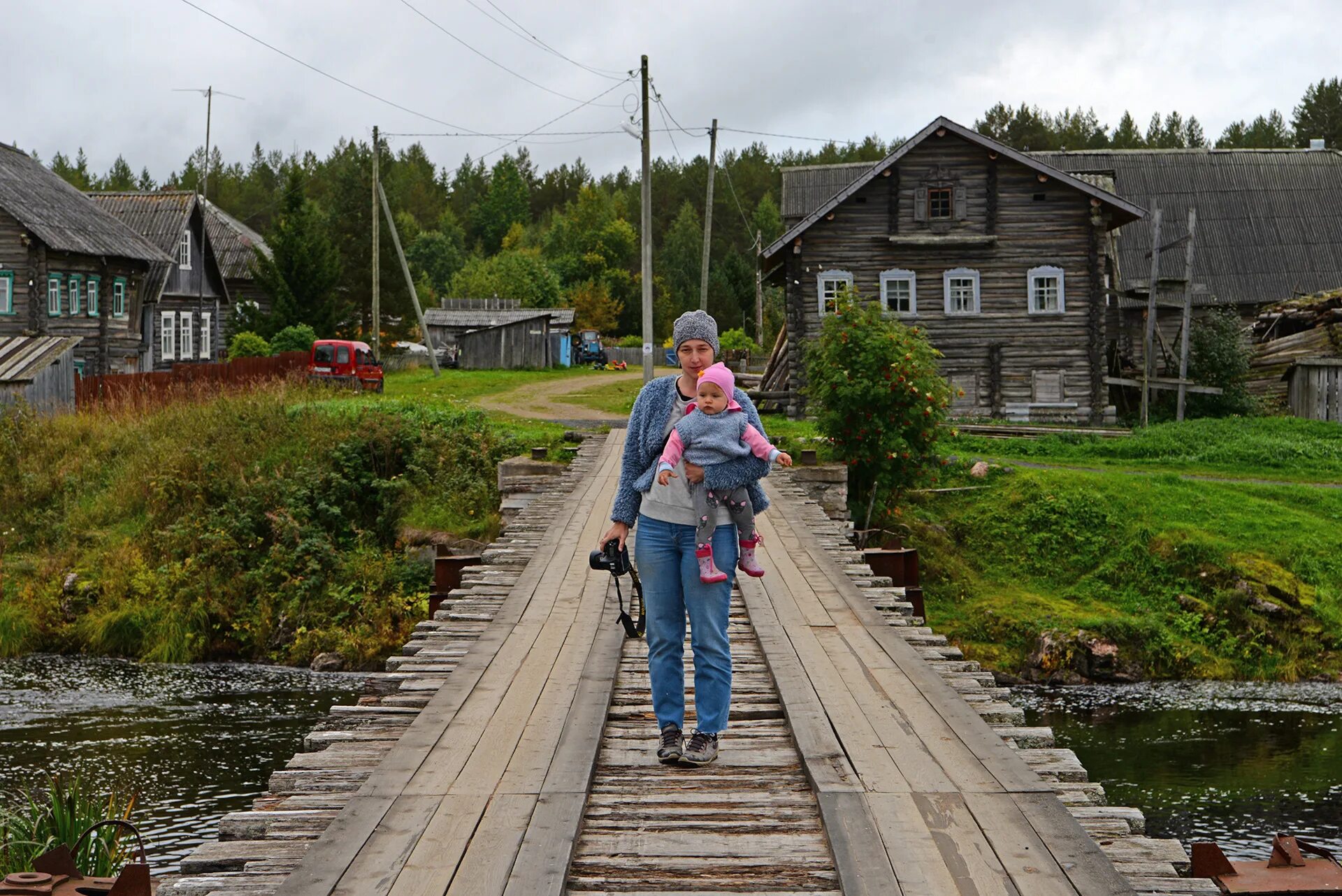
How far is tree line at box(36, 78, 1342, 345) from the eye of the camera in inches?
2099

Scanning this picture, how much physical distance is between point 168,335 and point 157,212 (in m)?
4.18

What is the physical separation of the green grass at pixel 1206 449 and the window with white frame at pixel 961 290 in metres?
5.82

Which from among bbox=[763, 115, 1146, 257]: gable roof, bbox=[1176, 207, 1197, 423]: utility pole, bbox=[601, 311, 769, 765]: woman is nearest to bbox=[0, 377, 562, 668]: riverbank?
bbox=[763, 115, 1146, 257]: gable roof

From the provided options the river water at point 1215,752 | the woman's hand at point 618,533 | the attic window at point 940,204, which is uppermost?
the attic window at point 940,204

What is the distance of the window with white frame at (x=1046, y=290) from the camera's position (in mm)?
34688

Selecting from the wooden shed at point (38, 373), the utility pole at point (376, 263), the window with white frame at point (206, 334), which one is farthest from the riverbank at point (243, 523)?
the window with white frame at point (206, 334)

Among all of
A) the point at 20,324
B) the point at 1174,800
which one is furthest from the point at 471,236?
the point at 1174,800

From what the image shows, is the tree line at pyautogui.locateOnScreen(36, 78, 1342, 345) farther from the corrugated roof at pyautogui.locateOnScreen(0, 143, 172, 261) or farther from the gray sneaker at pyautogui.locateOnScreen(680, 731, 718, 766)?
the gray sneaker at pyautogui.locateOnScreen(680, 731, 718, 766)

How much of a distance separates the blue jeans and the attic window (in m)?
29.3

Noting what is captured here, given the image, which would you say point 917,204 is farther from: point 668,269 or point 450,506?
point 668,269

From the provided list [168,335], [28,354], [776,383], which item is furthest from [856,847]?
[168,335]

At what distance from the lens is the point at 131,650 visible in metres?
20.5

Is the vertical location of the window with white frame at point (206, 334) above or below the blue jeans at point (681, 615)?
above

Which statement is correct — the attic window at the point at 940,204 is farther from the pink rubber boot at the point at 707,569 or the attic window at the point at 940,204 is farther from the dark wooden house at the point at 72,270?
the pink rubber boot at the point at 707,569
